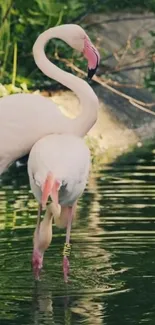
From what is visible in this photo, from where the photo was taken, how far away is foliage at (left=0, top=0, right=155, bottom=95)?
1203 cm

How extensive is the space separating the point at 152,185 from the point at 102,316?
12.6ft

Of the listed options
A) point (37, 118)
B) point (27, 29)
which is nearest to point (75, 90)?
point (37, 118)

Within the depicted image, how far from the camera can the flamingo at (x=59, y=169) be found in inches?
217

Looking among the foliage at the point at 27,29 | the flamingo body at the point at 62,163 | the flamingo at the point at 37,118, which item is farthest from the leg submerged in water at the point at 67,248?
the foliage at the point at 27,29

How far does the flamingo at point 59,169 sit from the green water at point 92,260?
10.8 inches

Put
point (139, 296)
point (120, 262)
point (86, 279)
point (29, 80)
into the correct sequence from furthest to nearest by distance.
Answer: point (29, 80)
point (120, 262)
point (86, 279)
point (139, 296)

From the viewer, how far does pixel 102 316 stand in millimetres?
5199

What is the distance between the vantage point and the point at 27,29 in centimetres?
1263

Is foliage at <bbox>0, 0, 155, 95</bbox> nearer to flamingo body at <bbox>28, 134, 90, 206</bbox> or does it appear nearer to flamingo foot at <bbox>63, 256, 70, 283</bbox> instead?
flamingo foot at <bbox>63, 256, 70, 283</bbox>

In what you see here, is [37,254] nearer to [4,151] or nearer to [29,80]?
[4,151]

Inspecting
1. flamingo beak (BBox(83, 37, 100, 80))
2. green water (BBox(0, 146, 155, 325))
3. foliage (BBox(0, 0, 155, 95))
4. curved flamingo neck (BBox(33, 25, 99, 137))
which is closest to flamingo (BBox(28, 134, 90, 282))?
curved flamingo neck (BBox(33, 25, 99, 137))

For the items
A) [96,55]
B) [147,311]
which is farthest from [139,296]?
[96,55]

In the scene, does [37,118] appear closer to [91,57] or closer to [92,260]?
[91,57]

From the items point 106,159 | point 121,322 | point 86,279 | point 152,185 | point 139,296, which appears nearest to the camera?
point 121,322
